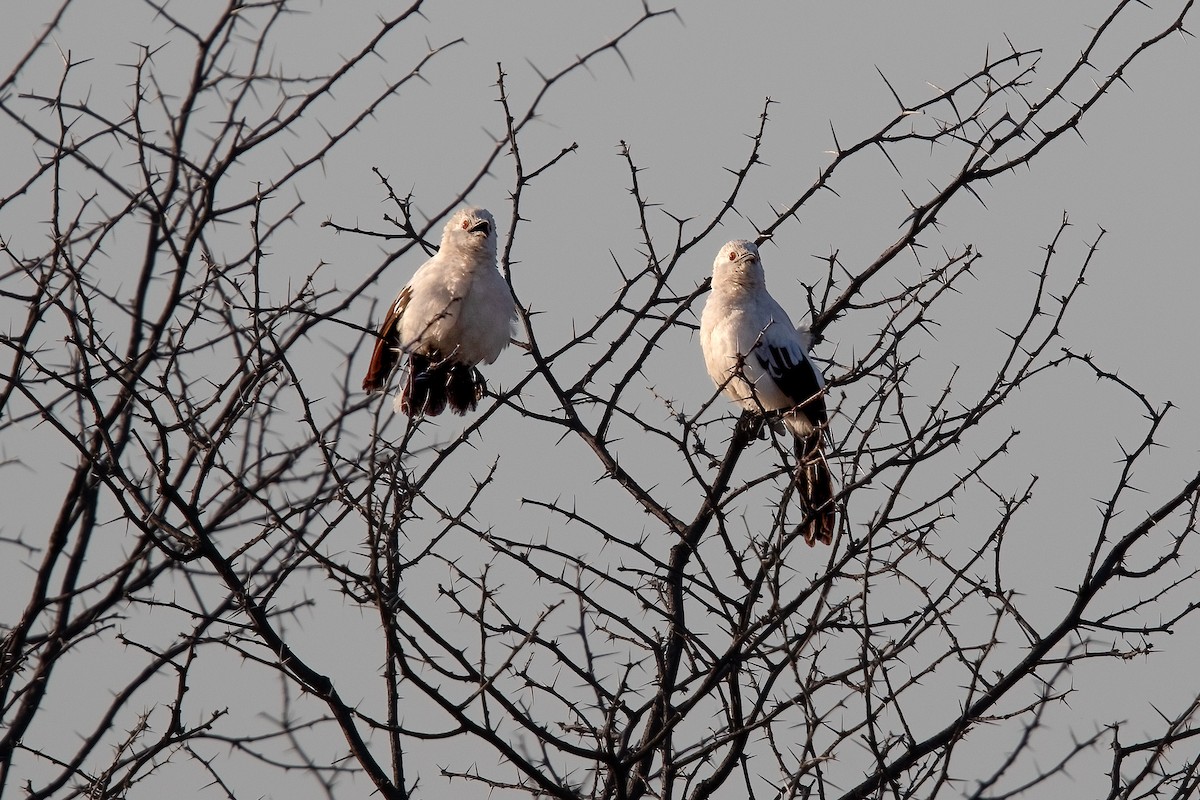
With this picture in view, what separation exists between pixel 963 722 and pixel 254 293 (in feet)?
7.82

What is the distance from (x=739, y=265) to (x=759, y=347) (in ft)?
1.75

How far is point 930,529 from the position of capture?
4312 mm

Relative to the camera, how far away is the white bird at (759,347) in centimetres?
714

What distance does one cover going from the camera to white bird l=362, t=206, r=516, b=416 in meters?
7.05

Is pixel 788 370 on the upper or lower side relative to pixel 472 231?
lower

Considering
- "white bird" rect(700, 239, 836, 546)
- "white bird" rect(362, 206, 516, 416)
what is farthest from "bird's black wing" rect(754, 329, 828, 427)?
"white bird" rect(362, 206, 516, 416)

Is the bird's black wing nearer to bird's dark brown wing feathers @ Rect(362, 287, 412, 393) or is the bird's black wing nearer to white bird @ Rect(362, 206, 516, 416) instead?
white bird @ Rect(362, 206, 516, 416)

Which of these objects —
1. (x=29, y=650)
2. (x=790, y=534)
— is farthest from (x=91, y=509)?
(x=790, y=534)

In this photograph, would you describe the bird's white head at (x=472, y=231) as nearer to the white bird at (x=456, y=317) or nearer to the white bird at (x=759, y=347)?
the white bird at (x=456, y=317)

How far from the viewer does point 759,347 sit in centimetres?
710

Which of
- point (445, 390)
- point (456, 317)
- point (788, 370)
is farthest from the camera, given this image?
point (445, 390)

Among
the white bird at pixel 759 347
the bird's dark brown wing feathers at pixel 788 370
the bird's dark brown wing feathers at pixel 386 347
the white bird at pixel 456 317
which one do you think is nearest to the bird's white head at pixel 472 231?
the white bird at pixel 456 317

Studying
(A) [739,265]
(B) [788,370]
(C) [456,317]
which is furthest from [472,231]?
(B) [788,370]

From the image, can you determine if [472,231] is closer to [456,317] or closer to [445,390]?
[456,317]
